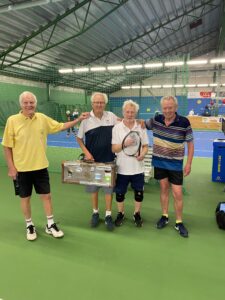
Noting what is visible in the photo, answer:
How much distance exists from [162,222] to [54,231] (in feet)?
4.56

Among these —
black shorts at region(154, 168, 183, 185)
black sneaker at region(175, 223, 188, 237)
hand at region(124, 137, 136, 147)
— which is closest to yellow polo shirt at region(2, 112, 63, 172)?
hand at region(124, 137, 136, 147)

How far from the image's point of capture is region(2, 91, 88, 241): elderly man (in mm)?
2713

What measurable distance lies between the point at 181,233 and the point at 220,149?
2.60 metres

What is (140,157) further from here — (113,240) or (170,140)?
(113,240)

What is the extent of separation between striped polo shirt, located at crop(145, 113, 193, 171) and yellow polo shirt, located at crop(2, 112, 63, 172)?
133cm

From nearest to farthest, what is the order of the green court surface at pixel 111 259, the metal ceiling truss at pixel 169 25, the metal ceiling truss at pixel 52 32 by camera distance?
the green court surface at pixel 111 259 → the metal ceiling truss at pixel 52 32 → the metal ceiling truss at pixel 169 25

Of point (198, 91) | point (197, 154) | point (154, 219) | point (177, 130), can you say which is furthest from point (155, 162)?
point (198, 91)

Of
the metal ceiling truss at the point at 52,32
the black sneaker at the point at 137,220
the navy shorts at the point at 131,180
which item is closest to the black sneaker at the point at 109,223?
the black sneaker at the point at 137,220

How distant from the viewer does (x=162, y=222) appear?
324 cm

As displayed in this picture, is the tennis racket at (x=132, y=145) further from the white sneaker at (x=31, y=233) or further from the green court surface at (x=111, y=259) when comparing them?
the white sneaker at (x=31, y=233)

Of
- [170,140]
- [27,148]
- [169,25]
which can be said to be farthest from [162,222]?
[169,25]

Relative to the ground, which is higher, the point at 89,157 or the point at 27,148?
the point at 27,148

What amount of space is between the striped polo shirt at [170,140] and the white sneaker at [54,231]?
145cm

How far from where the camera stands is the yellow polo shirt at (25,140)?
2.71m
